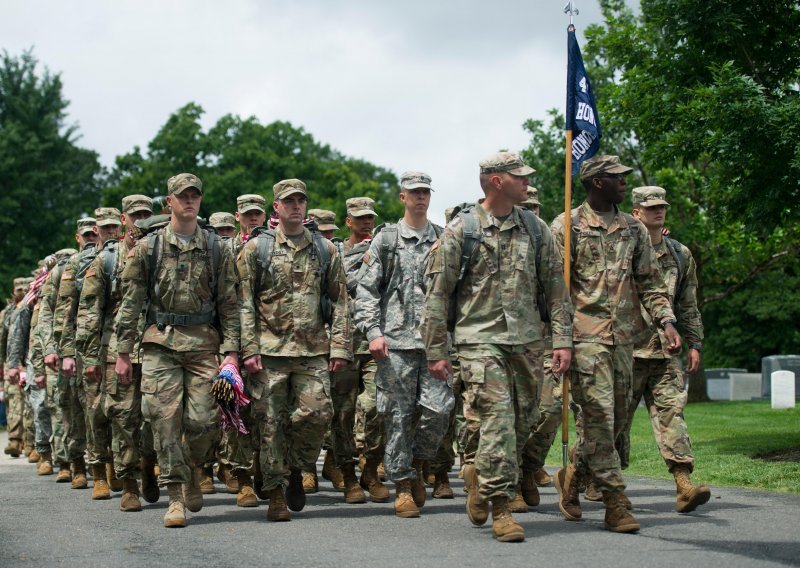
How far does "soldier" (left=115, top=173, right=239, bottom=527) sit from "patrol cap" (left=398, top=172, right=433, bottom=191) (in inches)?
63.7

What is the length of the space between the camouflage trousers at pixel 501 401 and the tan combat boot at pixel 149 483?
3.63m

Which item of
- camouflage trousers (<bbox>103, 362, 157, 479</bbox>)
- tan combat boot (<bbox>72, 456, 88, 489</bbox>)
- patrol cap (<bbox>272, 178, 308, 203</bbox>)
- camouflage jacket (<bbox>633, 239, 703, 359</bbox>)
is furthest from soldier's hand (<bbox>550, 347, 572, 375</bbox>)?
tan combat boot (<bbox>72, 456, 88, 489</bbox>)

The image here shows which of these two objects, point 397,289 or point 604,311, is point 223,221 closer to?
point 397,289

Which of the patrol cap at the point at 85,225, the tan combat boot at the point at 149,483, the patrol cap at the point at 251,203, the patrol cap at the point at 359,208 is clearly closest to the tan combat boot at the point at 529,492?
the tan combat boot at the point at 149,483

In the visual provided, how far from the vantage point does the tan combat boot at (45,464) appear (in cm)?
1584

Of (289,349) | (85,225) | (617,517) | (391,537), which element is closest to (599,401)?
(617,517)

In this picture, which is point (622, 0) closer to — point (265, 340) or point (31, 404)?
point (31, 404)

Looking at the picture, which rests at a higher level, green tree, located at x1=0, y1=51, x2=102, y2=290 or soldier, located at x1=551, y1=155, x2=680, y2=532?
green tree, located at x1=0, y1=51, x2=102, y2=290

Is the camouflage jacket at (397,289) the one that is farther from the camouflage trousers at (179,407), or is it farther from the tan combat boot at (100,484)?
the tan combat boot at (100,484)

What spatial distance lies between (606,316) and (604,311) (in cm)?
4

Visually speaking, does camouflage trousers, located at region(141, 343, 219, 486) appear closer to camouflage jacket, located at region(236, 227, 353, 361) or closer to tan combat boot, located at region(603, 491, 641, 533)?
camouflage jacket, located at region(236, 227, 353, 361)

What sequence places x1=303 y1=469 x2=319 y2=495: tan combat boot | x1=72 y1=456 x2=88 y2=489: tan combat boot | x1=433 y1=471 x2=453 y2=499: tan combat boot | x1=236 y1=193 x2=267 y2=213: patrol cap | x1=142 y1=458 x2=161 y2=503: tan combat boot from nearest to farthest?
x1=142 y1=458 x2=161 y2=503: tan combat boot, x1=433 y1=471 x2=453 y2=499: tan combat boot, x1=303 y1=469 x2=319 y2=495: tan combat boot, x1=72 y1=456 x2=88 y2=489: tan combat boot, x1=236 y1=193 x2=267 y2=213: patrol cap

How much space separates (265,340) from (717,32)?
8.86m

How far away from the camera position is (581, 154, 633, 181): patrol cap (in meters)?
9.66
